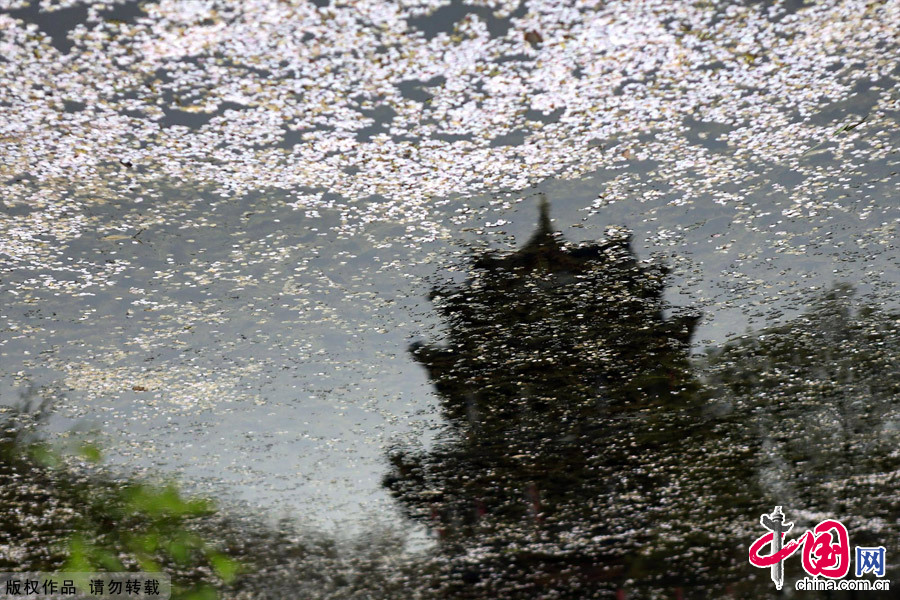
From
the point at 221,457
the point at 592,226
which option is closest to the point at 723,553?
the point at 592,226

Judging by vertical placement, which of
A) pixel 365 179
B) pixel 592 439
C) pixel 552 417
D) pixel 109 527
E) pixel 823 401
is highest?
pixel 365 179

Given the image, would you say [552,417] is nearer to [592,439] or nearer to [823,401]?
[592,439]

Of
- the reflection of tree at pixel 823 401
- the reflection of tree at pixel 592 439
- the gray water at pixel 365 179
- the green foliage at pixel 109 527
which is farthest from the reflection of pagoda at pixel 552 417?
the green foliage at pixel 109 527

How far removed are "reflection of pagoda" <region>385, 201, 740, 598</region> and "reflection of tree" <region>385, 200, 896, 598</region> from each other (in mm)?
10

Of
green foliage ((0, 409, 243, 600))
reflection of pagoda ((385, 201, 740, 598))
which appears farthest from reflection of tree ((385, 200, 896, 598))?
green foliage ((0, 409, 243, 600))

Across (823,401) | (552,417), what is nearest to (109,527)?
(552,417)

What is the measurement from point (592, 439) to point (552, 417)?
34 centimetres

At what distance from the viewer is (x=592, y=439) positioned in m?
4.18

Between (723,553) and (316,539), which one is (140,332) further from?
(723,553)

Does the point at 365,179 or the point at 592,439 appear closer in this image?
the point at 365,179

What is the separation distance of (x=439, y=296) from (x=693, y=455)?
220 centimetres

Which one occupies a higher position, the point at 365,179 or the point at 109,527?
the point at 365,179

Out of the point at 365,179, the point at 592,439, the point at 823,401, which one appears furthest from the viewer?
the point at 592,439

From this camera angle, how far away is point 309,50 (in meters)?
2.09
